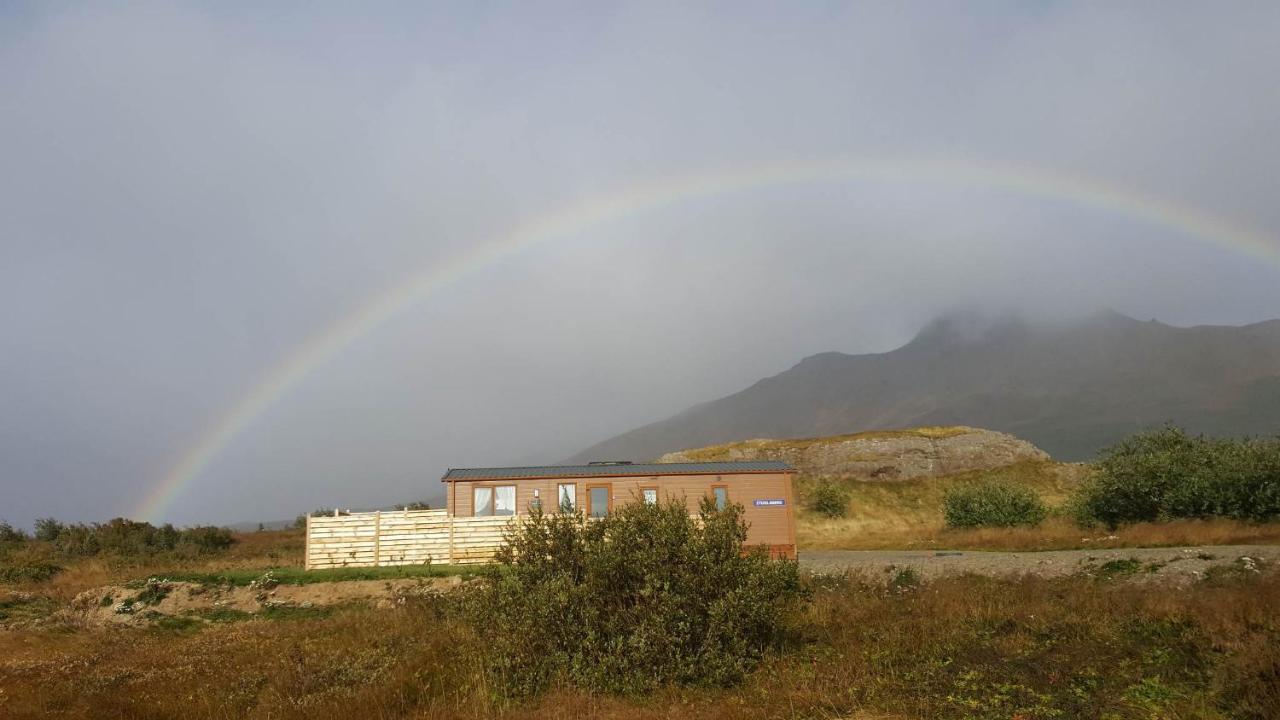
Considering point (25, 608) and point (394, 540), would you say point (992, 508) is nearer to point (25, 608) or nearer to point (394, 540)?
point (394, 540)

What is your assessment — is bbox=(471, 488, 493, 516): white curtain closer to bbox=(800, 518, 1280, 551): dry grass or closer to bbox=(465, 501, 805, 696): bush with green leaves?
Result: bbox=(800, 518, 1280, 551): dry grass

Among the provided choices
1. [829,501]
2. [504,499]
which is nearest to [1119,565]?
[504,499]

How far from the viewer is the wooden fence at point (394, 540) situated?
28297 millimetres

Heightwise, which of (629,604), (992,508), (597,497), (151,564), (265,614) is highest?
(597,497)

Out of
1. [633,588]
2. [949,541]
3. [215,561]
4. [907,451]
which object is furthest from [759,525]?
[907,451]

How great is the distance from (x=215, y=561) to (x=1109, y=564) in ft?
114

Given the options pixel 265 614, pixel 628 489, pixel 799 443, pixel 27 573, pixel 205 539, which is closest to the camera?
pixel 265 614

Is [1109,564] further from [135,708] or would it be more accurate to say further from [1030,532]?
[135,708]

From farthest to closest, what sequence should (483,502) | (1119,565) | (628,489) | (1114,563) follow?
(483,502) < (628,489) < (1114,563) < (1119,565)

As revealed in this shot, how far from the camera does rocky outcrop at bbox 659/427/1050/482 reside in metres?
61.1

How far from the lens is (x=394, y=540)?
28688 millimetres

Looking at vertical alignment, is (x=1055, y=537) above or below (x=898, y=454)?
below

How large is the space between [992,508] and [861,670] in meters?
31.7

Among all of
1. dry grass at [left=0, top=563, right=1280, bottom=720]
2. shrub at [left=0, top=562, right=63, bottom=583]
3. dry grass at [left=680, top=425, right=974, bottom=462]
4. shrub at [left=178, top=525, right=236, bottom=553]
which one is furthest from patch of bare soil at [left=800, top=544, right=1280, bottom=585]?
dry grass at [left=680, top=425, right=974, bottom=462]
